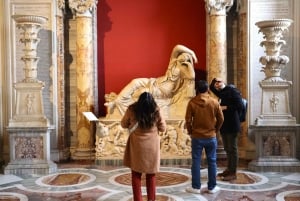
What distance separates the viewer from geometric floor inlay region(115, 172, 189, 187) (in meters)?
5.51

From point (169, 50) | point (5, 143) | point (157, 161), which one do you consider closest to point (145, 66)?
point (169, 50)

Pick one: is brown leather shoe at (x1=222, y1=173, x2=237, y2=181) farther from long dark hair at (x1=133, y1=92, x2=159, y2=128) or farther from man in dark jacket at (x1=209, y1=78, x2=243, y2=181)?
long dark hair at (x1=133, y1=92, x2=159, y2=128)

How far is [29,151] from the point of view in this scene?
630 cm

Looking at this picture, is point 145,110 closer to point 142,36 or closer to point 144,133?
point 144,133

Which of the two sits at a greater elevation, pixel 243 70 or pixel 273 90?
pixel 243 70

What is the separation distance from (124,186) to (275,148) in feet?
7.90

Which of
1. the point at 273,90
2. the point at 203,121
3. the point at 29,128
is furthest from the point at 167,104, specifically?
the point at 203,121

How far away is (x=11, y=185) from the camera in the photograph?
18.1 feet

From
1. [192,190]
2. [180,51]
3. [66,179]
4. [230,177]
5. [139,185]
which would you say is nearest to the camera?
[139,185]

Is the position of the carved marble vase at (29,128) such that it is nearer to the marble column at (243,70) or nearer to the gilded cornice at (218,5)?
the gilded cornice at (218,5)

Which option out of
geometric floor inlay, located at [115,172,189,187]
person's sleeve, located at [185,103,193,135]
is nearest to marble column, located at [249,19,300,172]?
geometric floor inlay, located at [115,172,189,187]

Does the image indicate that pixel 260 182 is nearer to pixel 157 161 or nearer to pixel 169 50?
pixel 157 161

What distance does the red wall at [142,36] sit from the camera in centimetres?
784

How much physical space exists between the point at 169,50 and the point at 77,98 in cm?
197
